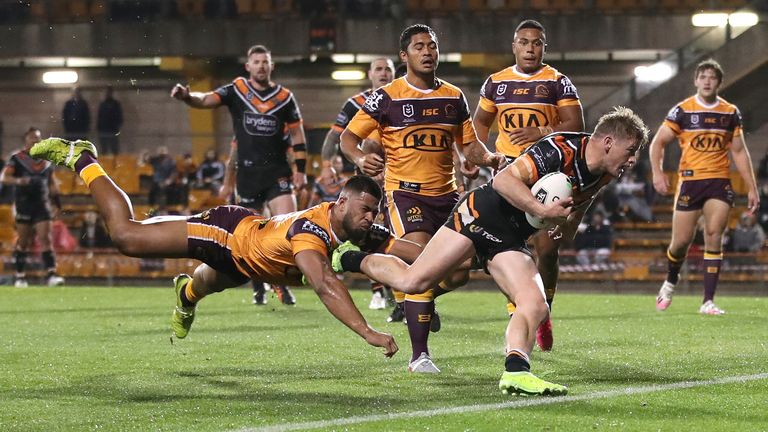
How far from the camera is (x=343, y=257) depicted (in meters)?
7.93

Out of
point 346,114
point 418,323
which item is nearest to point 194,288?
point 418,323

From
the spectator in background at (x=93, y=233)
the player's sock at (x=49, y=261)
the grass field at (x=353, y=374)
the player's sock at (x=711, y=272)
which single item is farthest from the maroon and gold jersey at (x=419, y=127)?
the spectator in background at (x=93, y=233)

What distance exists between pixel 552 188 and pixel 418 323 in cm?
180

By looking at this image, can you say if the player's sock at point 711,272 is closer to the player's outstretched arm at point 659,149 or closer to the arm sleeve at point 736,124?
the player's outstretched arm at point 659,149

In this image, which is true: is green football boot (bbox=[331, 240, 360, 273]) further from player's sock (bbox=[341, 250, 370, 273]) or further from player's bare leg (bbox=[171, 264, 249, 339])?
player's bare leg (bbox=[171, 264, 249, 339])

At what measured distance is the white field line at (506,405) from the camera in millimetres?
6211

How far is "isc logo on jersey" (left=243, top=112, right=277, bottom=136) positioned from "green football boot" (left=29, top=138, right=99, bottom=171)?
16.4 feet

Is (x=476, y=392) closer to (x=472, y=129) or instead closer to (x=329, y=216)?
(x=329, y=216)

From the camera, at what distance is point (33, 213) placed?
1972cm

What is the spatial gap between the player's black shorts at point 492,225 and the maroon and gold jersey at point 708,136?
6403 millimetres

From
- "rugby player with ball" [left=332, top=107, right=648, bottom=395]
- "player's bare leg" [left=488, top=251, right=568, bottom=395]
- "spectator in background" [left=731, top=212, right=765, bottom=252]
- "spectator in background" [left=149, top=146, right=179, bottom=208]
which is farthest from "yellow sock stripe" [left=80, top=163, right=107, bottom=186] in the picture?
"spectator in background" [left=149, top=146, right=179, bottom=208]

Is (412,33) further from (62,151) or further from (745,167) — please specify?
Answer: (745,167)

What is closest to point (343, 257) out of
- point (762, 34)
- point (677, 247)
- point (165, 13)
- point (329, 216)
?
point (329, 216)

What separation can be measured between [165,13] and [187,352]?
69.5 feet
